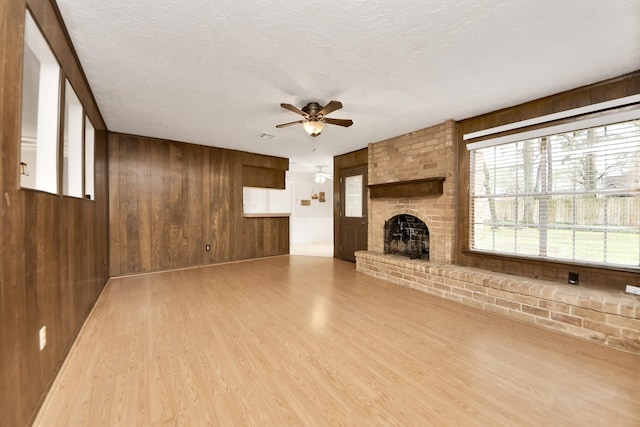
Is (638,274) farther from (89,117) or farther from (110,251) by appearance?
(110,251)

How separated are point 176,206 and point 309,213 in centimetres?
481

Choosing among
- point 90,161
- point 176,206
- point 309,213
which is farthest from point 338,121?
point 309,213

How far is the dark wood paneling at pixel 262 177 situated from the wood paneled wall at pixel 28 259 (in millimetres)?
3689

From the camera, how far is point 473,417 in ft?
4.69

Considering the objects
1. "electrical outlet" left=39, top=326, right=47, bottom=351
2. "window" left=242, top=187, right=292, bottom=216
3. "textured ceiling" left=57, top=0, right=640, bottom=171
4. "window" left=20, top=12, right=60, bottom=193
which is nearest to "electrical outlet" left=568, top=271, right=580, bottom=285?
"textured ceiling" left=57, top=0, right=640, bottom=171

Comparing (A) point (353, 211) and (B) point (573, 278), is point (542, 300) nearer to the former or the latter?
(B) point (573, 278)

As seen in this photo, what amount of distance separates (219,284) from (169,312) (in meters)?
1.09

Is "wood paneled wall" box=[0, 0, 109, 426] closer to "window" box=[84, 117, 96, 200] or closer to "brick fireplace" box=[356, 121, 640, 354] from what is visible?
"window" box=[84, 117, 96, 200]

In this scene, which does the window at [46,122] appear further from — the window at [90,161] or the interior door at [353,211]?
the interior door at [353,211]

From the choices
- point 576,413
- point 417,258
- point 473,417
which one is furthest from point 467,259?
point 473,417

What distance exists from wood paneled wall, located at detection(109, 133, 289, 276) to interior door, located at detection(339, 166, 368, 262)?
1.96m

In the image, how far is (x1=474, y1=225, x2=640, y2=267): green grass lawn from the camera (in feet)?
8.25

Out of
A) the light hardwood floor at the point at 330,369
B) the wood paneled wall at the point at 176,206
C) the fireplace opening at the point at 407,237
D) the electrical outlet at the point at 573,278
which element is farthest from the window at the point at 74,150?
the electrical outlet at the point at 573,278

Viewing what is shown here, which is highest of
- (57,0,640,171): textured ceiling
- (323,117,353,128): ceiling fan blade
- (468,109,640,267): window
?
(57,0,640,171): textured ceiling
